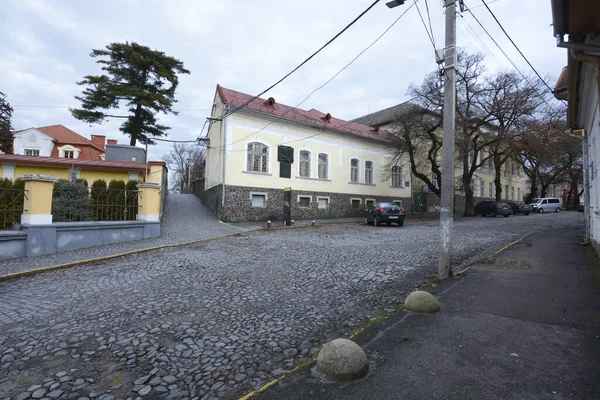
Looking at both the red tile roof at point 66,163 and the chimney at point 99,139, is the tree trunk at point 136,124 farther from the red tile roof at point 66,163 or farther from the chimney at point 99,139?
the chimney at point 99,139

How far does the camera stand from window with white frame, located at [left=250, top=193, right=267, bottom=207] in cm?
2020

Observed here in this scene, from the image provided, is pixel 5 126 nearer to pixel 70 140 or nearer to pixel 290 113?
pixel 70 140

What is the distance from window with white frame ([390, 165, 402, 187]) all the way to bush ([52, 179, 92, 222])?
2412 cm

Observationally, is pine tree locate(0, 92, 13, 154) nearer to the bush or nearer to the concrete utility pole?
the bush

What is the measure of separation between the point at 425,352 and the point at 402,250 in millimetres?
6621

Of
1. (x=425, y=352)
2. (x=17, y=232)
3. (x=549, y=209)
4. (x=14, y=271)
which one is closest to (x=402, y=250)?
(x=425, y=352)

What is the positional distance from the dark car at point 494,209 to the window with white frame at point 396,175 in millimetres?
7708

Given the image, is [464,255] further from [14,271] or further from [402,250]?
[14,271]

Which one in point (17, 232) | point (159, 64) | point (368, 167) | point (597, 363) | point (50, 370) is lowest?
point (50, 370)

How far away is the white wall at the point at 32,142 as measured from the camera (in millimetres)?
30545

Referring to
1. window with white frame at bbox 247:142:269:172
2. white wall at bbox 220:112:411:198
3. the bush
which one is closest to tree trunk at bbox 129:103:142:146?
white wall at bbox 220:112:411:198

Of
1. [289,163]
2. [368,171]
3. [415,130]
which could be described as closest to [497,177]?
[415,130]

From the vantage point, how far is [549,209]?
36219mm

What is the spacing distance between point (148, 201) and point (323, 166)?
14710 millimetres
